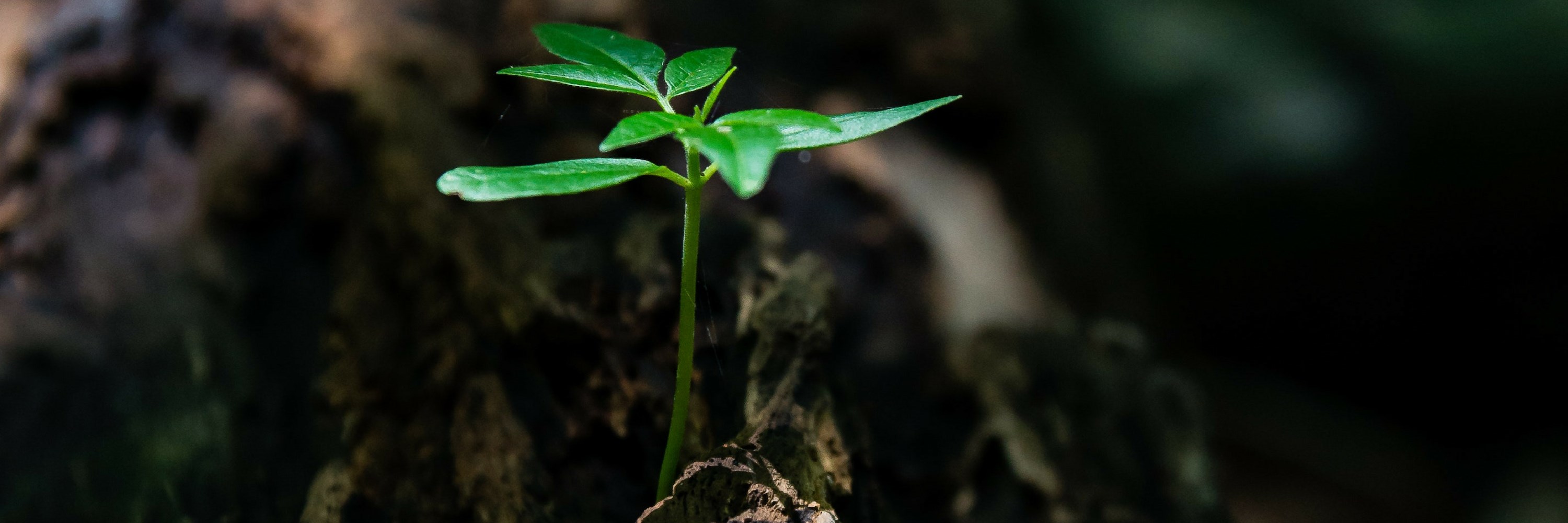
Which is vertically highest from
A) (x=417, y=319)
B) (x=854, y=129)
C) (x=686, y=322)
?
(x=854, y=129)

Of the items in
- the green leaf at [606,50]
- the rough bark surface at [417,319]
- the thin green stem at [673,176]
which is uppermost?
the green leaf at [606,50]

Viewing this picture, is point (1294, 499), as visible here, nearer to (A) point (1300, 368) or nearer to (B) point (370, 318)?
(A) point (1300, 368)

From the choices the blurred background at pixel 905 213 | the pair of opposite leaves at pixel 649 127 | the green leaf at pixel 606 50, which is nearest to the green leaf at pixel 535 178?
the pair of opposite leaves at pixel 649 127

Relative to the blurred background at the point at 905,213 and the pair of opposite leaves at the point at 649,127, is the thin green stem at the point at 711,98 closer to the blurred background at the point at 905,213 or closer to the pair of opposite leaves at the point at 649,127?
the pair of opposite leaves at the point at 649,127

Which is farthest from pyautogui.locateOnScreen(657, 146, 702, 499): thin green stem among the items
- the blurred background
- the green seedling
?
the blurred background

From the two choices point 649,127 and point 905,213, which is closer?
point 649,127

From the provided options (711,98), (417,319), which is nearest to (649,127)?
(711,98)

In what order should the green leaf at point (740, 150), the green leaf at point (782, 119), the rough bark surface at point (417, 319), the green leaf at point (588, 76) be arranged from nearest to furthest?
the green leaf at point (740, 150) → the green leaf at point (782, 119) → the green leaf at point (588, 76) → the rough bark surface at point (417, 319)

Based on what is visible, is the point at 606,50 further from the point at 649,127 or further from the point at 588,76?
the point at 649,127
